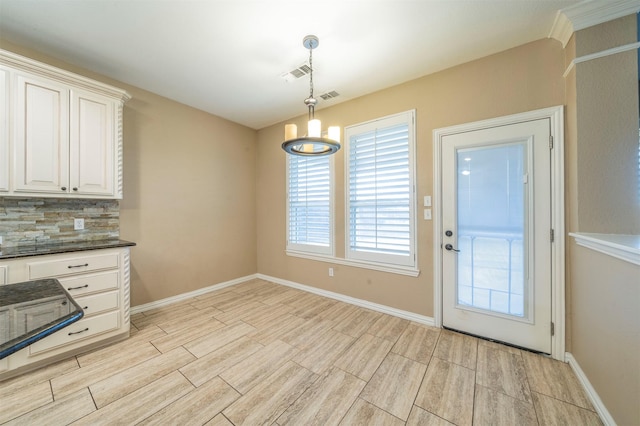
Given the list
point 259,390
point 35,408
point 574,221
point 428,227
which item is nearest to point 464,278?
point 428,227

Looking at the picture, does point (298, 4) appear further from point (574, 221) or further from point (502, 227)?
point (574, 221)

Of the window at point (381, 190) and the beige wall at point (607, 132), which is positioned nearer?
the beige wall at point (607, 132)

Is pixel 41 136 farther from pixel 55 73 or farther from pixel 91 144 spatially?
pixel 55 73

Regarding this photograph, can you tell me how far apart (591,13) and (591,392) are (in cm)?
273

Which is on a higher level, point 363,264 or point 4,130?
Answer: point 4,130

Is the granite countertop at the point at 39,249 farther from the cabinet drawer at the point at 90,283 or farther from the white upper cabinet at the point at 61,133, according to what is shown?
the white upper cabinet at the point at 61,133

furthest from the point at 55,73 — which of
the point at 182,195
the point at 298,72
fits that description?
the point at 298,72

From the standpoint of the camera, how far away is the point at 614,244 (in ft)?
4.70

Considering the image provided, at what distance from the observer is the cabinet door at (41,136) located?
2064mm

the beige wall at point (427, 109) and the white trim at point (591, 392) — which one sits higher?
the beige wall at point (427, 109)

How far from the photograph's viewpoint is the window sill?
2.86 meters

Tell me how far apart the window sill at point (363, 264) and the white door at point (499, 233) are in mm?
377

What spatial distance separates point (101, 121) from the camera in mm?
2465

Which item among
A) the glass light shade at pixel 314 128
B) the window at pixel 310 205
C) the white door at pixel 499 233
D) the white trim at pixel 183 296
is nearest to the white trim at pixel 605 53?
the white door at pixel 499 233
